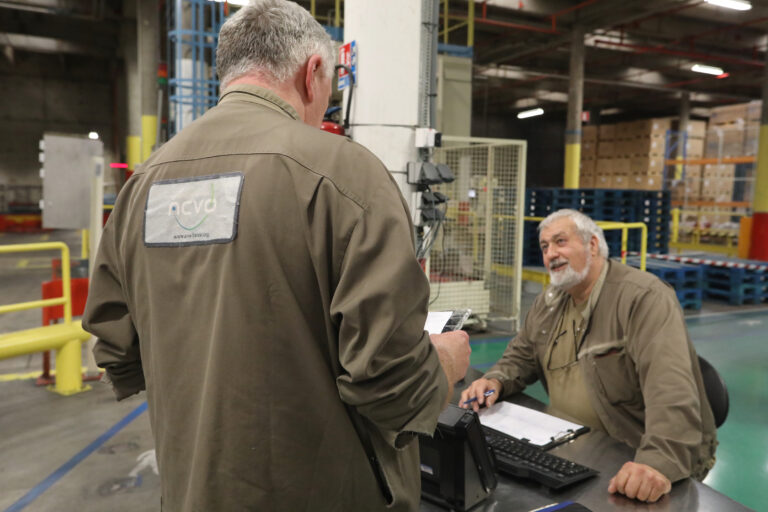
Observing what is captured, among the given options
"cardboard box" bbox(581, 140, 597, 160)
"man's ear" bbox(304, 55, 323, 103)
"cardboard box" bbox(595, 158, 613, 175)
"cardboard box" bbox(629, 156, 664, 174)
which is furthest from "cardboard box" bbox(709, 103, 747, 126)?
"man's ear" bbox(304, 55, 323, 103)

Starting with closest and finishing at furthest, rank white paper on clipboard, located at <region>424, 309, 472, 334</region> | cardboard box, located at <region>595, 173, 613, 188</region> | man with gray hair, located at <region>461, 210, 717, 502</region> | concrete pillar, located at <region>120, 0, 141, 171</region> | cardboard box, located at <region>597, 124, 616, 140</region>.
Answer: white paper on clipboard, located at <region>424, 309, 472, 334</region>
man with gray hair, located at <region>461, 210, 717, 502</region>
concrete pillar, located at <region>120, 0, 141, 171</region>
cardboard box, located at <region>595, 173, 613, 188</region>
cardboard box, located at <region>597, 124, 616, 140</region>

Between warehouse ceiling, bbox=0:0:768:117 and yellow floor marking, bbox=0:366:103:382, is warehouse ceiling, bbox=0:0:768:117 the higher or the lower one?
the higher one

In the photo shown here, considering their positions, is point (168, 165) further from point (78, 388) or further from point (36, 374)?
point (36, 374)

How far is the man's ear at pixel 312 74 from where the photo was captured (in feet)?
4.16

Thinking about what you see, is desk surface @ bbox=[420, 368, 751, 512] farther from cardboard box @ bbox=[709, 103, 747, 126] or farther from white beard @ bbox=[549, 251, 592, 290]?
cardboard box @ bbox=[709, 103, 747, 126]

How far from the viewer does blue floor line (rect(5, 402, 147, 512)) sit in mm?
3350

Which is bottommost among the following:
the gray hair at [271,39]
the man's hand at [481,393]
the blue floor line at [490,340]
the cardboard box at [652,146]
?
the blue floor line at [490,340]

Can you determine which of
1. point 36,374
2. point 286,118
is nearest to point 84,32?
point 36,374

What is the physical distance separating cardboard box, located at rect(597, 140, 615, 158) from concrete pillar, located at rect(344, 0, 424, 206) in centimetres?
1678

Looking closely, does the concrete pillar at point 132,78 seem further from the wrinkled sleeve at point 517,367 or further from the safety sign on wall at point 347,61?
the wrinkled sleeve at point 517,367

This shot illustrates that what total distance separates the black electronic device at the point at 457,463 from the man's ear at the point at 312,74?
918 mm

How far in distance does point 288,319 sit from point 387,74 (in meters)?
3.12

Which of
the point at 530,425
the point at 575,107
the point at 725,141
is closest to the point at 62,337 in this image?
the point at 530,425

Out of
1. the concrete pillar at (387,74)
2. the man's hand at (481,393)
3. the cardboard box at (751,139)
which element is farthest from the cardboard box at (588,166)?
the man's hand at (481,393)
